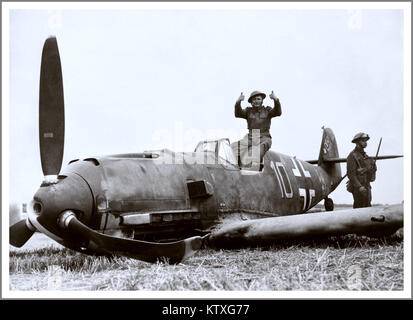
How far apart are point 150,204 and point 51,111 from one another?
1791 millimetres

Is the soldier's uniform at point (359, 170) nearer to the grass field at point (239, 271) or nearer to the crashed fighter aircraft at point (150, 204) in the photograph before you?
the crashed fighter aircraft at point (150, 204)

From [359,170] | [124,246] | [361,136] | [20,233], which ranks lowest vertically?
[20,233]

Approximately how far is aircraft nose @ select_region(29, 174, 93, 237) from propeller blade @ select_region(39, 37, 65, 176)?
0.20 metres

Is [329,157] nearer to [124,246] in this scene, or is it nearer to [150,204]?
[150,204]

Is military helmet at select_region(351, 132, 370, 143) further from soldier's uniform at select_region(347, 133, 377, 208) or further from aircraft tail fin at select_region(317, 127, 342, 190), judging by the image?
aircraft tail fin at select_region(317, 127, 342, 190)

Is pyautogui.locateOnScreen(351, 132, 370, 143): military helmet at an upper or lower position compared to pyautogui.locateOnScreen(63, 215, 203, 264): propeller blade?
upper

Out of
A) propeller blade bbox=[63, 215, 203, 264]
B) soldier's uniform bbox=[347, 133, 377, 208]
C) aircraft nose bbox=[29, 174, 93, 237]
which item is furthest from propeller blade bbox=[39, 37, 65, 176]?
soldier's uniform bbox=[347, 133, 377, 208]

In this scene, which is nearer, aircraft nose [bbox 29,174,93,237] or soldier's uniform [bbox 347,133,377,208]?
aircraft nose [bbox 29,174,93,237]

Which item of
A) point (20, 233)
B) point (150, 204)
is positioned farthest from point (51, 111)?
point (20, 233)

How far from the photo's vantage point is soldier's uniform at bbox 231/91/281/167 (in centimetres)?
839

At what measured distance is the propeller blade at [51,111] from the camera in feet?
17.7

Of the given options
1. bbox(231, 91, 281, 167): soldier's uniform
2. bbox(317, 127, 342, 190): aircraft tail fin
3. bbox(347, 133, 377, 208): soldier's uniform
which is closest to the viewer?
bbox(231, 91, 281, 167): soldier's uniform

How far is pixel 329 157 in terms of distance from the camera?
12.2 meters
